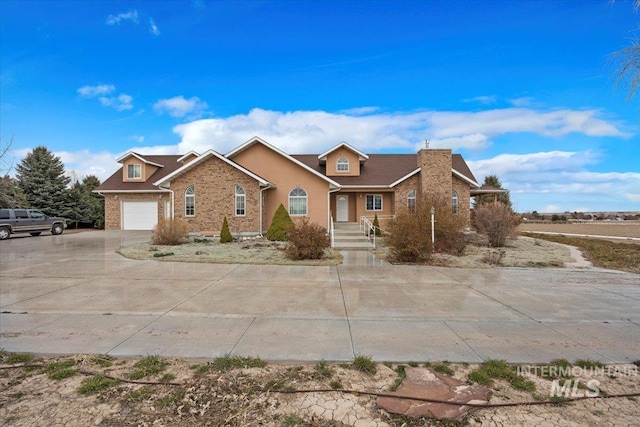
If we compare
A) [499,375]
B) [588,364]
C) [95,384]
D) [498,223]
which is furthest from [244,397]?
[498,223]

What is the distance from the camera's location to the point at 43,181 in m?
30.6

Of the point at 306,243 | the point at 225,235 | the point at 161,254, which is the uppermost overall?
the point at 225,235

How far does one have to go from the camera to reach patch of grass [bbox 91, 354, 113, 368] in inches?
163

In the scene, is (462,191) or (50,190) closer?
(462,191)

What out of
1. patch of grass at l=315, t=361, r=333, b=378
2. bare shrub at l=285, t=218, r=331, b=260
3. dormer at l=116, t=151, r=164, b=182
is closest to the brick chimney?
bare shrub at l=285, t=218, r=331, b=260

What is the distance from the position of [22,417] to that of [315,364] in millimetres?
2836

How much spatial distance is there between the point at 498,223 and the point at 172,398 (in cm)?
1743

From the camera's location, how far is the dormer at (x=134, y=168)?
27781mm

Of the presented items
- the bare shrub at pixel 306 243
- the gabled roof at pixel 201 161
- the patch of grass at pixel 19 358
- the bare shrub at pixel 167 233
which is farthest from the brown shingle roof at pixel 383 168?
the patch of grass at pixel 19 358

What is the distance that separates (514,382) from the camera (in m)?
3.76

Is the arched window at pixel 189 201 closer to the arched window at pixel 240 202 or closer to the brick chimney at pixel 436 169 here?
the arched window at pixel 240 202

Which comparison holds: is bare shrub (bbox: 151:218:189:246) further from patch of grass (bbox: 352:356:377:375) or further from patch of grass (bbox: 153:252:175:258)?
patch of grass (bbox: 352:356:377:375)

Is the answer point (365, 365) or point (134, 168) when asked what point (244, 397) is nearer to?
point (365, 365)

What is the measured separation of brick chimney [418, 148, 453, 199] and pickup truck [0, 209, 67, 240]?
2532cm
